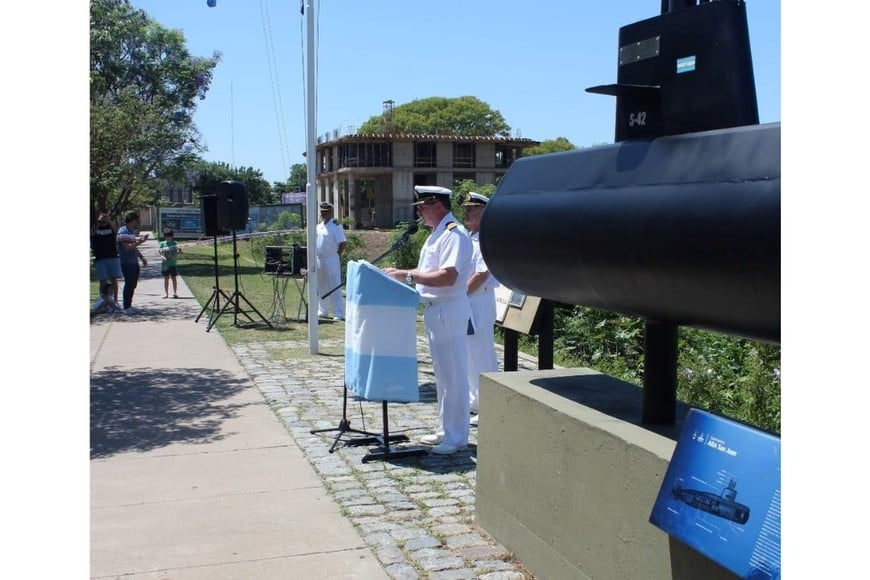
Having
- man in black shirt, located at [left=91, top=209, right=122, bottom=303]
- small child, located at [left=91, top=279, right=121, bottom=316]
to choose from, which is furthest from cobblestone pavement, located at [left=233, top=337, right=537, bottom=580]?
small child, located at [left=91, top=279, right=121, bottom=316]

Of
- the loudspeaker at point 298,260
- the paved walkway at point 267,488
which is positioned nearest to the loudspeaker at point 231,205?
the loudspeaker at point 298,260

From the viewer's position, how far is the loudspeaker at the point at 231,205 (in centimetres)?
1452

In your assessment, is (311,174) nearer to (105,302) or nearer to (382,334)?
(382,334)

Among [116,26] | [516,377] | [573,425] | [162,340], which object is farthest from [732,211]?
[116,26]

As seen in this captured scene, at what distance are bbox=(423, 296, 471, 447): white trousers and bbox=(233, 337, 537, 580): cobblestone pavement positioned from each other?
0.43 metres

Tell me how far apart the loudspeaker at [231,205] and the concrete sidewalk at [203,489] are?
4232 millimetres

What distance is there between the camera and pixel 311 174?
11797 millimetres

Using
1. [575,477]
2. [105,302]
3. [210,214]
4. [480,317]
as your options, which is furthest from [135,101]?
[575,477]

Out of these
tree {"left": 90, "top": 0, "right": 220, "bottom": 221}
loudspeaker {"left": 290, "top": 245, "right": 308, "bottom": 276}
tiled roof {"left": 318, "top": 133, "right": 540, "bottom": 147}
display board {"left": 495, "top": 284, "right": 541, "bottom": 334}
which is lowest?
display board {"left": 495, "top": 284, "right": 541, "bottom": 334}

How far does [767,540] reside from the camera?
257 cm

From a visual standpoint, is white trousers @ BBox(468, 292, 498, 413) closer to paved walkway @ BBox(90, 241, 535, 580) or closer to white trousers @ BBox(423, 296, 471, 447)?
paved walkway @ BBox(90, 241, 535, 580)

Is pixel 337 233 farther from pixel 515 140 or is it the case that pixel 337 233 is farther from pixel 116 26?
pixel 515 140

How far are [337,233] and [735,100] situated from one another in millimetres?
12098

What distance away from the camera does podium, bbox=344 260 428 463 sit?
623cm
